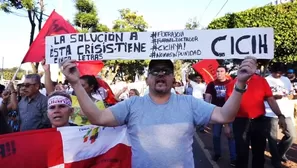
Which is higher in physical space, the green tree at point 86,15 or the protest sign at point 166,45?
the green tree at point 86,15

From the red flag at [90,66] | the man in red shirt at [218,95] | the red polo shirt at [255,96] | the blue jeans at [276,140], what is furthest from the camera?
the man in red shirt at [218,95]

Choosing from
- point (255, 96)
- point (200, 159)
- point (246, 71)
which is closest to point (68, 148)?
point (246, 71)

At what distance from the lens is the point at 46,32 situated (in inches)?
212

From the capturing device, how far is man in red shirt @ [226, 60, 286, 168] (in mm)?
5769

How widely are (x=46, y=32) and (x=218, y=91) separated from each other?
3787 millimetres

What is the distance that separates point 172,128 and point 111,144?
84 centimetres

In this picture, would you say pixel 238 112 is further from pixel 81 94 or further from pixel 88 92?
pixel 81 94

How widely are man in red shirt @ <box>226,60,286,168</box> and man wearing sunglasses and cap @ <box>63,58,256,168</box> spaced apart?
2.86 meters

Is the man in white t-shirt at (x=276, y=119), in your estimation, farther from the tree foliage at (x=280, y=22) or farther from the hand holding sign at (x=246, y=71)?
the tree foliage at (x=280, y=22)

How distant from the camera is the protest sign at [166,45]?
3.20 metres

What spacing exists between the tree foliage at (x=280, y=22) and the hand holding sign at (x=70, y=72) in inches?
785

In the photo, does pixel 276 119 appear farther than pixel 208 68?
No

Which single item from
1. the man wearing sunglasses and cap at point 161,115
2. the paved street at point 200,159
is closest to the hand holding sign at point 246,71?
the man wearing sunglasses and cap at point 161,115

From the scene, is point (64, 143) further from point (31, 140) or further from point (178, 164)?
point (178, 164)
